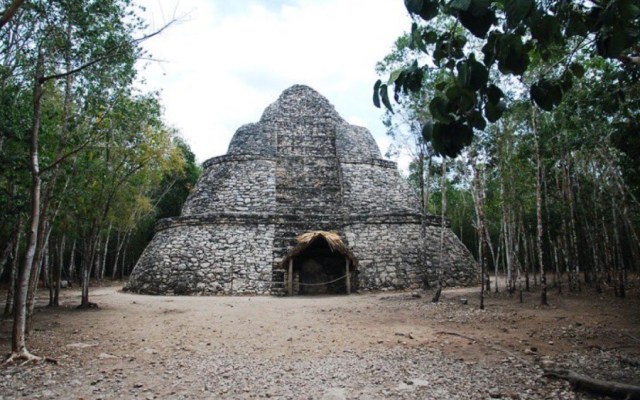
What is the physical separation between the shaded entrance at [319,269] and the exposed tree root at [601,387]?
9.25 m

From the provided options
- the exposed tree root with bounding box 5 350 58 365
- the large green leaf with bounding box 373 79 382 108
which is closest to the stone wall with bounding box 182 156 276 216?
the exposed tree root with bounding box 5 350 58 365

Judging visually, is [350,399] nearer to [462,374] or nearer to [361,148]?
[462,374]

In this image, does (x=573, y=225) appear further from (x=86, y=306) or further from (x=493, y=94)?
(x=86, y=306)

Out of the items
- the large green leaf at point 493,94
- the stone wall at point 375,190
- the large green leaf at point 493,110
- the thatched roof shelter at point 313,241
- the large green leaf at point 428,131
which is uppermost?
the stone wall at point 375,190

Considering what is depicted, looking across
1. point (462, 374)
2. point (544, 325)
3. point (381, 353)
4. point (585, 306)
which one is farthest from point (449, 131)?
point (585, 306)

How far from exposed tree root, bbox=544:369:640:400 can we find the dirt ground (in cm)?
12

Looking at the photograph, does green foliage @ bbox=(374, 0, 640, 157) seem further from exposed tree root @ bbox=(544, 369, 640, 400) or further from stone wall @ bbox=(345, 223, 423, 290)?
stone wall @ bbox=(345, 223, 423, 290)

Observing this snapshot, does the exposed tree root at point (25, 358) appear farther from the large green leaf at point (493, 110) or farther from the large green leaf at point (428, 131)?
the large green leaf at point (493, 110)

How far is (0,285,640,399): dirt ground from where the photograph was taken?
385 cm

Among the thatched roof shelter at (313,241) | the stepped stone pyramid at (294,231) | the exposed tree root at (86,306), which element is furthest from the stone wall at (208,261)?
the exposed tree root at (86,306)

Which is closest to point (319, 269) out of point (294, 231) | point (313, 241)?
point (313, 241)

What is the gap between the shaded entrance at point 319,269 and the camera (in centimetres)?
1299

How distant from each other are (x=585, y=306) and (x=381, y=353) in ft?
20.1

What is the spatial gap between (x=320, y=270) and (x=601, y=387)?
Answer: 35.0 feet
